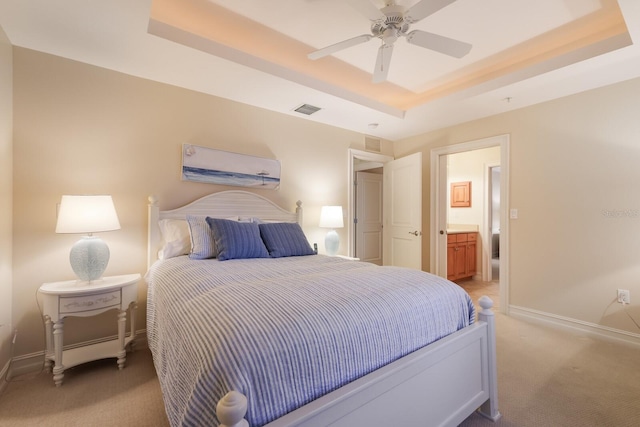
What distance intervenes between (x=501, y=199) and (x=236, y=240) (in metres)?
3.04

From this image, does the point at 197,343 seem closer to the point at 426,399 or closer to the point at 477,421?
the point at 426,399

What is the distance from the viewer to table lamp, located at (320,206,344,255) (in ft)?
11.6

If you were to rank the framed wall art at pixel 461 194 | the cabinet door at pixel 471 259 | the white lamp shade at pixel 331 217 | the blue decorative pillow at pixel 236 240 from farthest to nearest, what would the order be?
the framed wall art at pixel 461 194 → the cabinet door at pixel 471 259 → the white lamp shade at pixel 331 217 → the blue decorative pillow at pixel 236 240

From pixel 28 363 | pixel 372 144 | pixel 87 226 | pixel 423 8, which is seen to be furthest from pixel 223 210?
pixel 372 144

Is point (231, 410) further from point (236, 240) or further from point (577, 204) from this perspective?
point (577, 204)

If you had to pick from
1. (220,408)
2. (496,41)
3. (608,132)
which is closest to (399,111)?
(496,41)

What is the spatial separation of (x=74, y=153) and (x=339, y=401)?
8.67 ft

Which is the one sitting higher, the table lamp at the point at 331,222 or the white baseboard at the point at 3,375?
the table lamp at the point at 331,222

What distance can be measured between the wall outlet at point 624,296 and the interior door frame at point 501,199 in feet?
2.97

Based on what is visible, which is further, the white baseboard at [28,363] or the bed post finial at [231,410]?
the white baseboard at [28,363]

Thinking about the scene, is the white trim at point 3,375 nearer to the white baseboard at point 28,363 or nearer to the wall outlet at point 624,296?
the white baseboard at point 28,363

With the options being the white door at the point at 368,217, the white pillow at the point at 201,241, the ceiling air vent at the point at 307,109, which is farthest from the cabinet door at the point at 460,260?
the white pillow at the point at 201,241

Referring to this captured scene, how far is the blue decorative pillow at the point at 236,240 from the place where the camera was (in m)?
2.30

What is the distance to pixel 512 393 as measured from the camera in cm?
184
